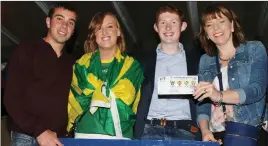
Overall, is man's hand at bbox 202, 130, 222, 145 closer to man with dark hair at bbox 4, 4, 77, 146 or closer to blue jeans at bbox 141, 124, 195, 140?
blue jeans at bbox 141, 124, 195, 140

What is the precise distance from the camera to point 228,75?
245 cm

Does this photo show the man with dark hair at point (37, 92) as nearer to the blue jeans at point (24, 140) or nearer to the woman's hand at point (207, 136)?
the blue jeans at point (24, 140)

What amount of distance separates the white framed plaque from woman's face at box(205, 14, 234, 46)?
420mm

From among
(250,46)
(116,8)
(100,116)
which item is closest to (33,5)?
(116,8)

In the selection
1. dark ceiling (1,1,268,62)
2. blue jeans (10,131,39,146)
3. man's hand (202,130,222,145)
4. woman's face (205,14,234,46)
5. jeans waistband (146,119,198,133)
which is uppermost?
dark ceiling (1,1,268,62)

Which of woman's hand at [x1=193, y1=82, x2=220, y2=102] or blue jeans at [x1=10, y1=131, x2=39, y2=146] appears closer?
woman's hand at [x1=193, y1=82, x2=220, y2=102]

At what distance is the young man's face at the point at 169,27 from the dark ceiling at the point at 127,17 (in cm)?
140

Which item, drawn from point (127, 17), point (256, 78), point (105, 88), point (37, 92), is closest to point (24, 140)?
point (37, 92)

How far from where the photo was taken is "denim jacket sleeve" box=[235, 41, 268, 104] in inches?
89.2

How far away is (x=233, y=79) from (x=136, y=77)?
0.62m

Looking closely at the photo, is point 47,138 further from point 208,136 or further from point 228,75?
point 228,75

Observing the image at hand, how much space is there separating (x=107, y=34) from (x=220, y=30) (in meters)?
0.74

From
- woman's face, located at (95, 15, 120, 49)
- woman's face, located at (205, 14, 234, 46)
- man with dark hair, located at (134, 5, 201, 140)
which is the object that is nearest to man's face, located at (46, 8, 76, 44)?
woman's face, located at (95, 15, 120, 49)

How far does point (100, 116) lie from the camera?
2582mm
